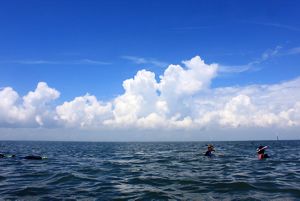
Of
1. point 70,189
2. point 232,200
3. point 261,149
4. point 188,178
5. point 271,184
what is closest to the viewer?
point 232,200

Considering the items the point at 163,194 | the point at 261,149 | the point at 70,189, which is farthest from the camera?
the point at 261,149

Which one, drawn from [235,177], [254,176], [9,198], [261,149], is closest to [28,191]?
[9,198]

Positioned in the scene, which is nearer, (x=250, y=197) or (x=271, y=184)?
(x=250, y=197)

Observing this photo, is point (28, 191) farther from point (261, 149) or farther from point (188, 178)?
point (261, 149)

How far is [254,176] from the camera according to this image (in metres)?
29.5

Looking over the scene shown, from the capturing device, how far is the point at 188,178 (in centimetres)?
2828

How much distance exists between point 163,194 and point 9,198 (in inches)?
394

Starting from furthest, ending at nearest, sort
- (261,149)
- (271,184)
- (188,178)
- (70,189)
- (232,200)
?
(261,149)
(188,178)
(271,184)
(70,189)
(232,200)

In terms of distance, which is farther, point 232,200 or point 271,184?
point 271,184

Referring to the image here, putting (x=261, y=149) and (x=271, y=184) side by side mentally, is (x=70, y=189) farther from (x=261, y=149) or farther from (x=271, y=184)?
(x=261, y=149)

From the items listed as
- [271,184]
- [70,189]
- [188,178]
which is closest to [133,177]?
[188,178]

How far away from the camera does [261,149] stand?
4744 centimetres

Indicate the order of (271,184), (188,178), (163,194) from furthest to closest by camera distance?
1. (188,178)
2. (271,184)
3. (163,194)

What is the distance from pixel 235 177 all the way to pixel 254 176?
7.18 feet
